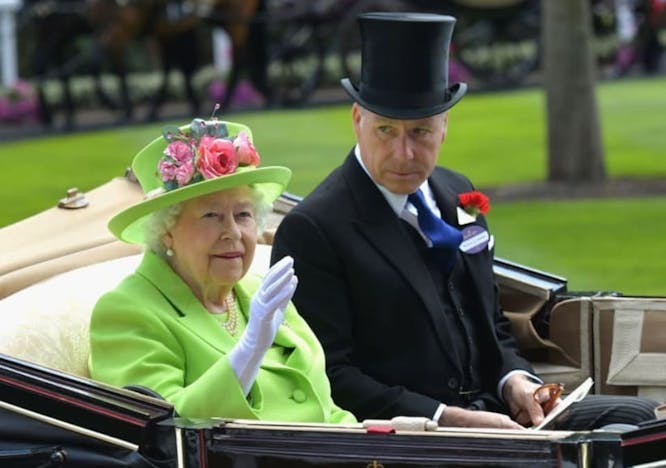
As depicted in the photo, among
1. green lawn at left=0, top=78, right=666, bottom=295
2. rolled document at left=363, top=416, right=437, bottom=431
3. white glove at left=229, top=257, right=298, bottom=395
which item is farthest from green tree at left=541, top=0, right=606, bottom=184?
rolled document at left=363, top=416, right=437, bottom=431

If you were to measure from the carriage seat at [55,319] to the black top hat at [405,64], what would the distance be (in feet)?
2.57

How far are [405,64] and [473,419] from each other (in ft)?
2.87

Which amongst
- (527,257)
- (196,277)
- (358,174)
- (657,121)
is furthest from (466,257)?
(657,121)

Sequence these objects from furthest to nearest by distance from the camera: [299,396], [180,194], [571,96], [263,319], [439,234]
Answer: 1. [571,96]
2. [439,234]
3. [299,396]
4. [180,194]
5. [263,319]

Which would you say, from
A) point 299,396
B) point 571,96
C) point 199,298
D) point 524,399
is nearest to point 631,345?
point 524,399

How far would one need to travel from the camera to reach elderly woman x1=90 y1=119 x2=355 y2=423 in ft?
12.7

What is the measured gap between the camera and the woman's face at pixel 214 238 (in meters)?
3.98

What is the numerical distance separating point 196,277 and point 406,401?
583 mm

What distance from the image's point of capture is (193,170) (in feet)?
13.0

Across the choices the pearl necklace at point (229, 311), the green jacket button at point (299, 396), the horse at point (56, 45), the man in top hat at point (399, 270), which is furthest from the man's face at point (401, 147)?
the horse at point (56, 45)

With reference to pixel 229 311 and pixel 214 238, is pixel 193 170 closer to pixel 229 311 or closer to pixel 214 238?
pixel 214 238

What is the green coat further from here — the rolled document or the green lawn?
the green lawn

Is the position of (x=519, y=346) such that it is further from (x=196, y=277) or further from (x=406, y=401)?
(x=196, y=277)

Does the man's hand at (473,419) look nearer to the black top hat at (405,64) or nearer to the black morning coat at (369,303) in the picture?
the black morning coat at (369,303)
